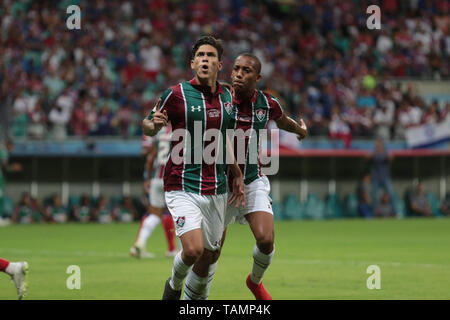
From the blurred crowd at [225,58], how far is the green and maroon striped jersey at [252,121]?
15228 mm

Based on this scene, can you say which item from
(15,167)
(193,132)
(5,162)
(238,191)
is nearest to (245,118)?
(238,191)

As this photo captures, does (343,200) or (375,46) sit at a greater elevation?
(375,46)

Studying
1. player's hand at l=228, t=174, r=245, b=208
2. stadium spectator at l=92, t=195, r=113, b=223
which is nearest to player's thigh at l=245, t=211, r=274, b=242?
player's hand at l=228, t=174, r=245, b=208

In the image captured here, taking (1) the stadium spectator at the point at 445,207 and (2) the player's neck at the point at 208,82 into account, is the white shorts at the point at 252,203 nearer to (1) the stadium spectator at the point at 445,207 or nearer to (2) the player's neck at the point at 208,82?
(2) the player's neck at the point at 208,82

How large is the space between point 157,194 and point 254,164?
239 inches

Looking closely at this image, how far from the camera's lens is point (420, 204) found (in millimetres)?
26062

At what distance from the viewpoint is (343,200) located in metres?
26.1

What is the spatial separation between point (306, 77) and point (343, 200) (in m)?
4.28

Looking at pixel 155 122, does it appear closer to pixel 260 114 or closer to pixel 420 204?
pixel 260 114

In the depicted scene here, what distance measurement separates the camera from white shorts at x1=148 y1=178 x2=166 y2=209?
562 inches

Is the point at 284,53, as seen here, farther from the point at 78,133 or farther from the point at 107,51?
the point at 78,133

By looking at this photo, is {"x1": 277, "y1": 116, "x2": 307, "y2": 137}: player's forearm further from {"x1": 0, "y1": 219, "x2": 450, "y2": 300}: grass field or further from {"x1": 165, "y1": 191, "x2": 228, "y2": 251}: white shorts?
{"x1": 0, "y1": 219, "x2": 450, "y2": 300}: grass field
